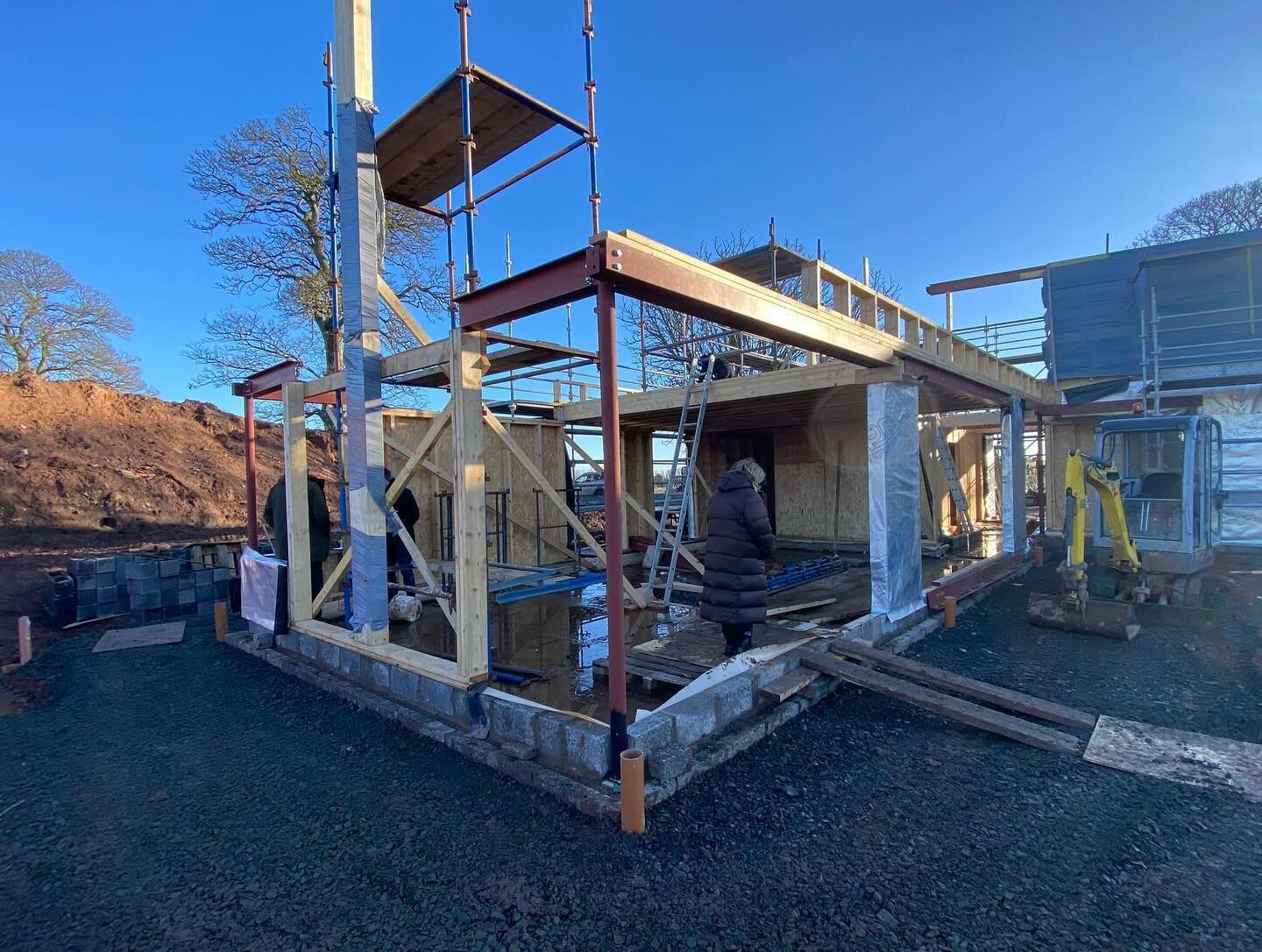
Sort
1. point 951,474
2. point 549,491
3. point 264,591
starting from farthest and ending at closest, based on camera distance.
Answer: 1. point 951,474
2. point 264,591
3. point 549,491

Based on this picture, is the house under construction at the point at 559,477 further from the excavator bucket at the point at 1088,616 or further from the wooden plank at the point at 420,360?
the excavator bucket at the point at 1088,616

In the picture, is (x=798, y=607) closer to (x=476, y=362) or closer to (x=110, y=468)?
(x=476, y=362)

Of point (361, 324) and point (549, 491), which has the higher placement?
point (361, 324)

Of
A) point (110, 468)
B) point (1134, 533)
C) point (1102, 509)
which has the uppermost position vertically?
point (110, 468)

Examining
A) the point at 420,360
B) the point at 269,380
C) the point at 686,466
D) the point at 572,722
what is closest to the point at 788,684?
the point at 572,722

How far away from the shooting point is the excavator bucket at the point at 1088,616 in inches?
268

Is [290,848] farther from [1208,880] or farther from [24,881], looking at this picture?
[1208,880]

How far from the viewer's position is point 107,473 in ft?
56.3

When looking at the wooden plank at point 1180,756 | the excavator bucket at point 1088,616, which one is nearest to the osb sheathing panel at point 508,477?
the excavator bucket at point 1088,616

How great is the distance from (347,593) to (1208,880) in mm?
6738

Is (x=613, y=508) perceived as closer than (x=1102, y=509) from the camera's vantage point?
Yes

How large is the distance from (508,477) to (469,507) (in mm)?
6097

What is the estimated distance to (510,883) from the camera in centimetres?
302

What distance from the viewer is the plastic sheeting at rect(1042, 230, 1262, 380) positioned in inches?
469
